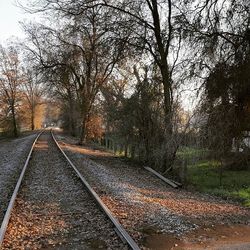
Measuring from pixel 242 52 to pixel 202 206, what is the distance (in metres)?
7.44

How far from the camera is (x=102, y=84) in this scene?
32750 mm

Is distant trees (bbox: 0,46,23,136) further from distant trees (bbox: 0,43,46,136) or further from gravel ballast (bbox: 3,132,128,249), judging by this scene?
gravel ballast (bbox: 3,132,128,249)

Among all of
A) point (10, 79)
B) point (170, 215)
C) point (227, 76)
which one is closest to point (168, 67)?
point (227, 76)

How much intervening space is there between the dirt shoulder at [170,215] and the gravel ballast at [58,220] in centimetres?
49

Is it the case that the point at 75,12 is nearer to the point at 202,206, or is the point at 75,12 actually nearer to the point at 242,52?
the point at 242,52

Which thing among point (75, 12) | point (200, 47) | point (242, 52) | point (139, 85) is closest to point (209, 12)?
point (200, 47)

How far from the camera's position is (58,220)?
834 centimetres

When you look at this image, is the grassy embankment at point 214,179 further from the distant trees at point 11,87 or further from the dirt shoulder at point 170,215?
the distant trees at point 11,87

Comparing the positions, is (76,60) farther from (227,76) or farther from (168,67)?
(227,76)

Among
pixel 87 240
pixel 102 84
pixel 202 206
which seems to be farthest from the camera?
pixel 102 84

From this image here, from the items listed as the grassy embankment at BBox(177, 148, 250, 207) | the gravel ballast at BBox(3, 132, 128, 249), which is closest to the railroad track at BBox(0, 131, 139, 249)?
the gravel ballast at BBox(3, 132, 128, 249)

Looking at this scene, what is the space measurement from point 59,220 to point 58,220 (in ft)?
0.07

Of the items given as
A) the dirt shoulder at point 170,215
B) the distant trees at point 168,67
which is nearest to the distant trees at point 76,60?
the distant trees at point 168,67

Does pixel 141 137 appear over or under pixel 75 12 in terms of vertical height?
under
